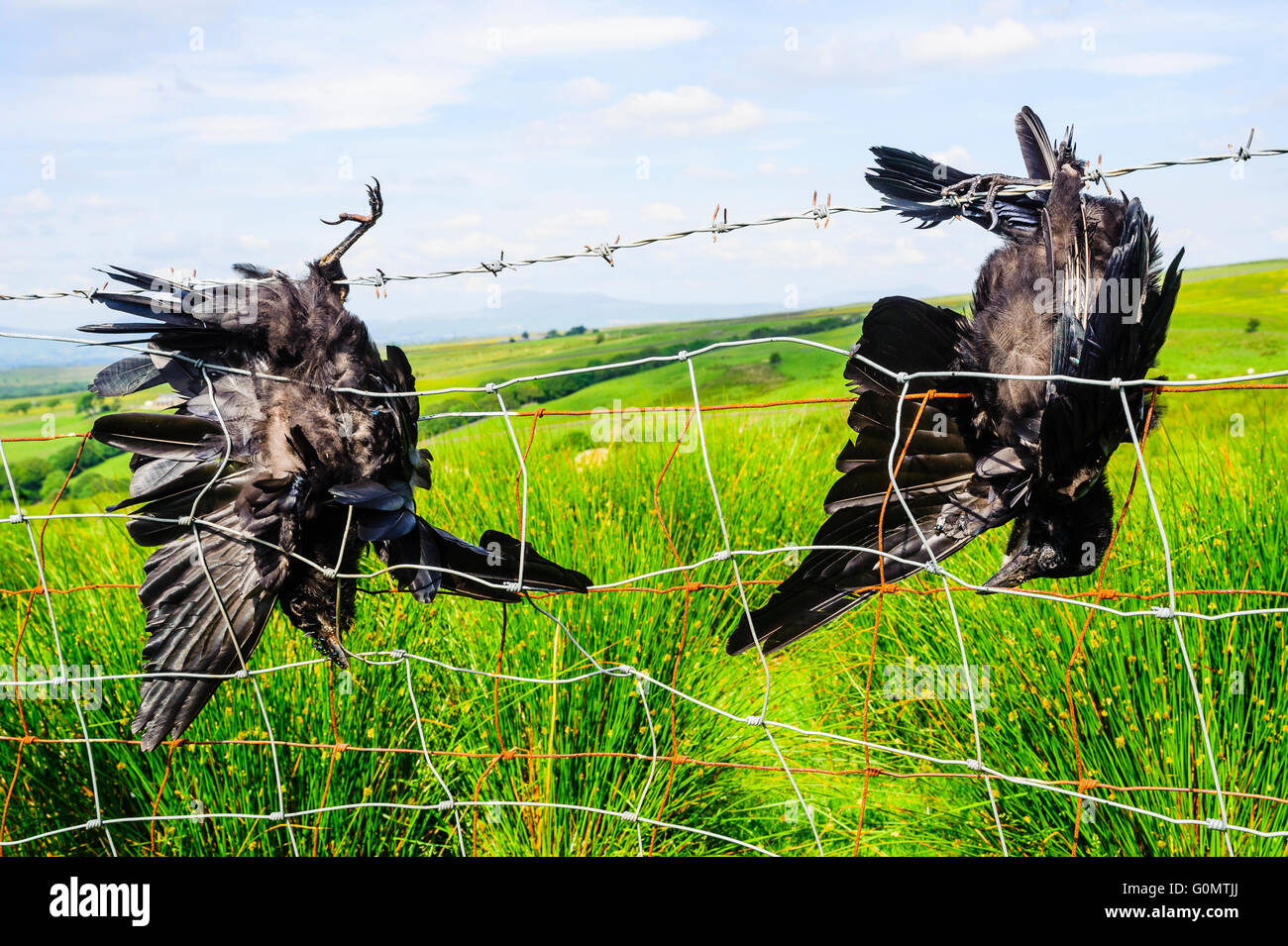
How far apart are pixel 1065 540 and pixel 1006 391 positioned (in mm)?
475

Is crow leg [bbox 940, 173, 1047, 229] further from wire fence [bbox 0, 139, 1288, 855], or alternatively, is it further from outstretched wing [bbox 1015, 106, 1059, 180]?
wire fence [bbox 0, 139, 1288, 855]

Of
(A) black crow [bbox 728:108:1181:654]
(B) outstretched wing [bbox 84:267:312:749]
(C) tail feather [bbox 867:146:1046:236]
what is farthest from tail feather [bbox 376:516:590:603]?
(C) tail feather [bbox 867:146:1046:236]

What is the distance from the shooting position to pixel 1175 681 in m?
2.68

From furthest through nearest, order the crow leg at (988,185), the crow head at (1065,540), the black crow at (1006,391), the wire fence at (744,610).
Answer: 1. the crow head at (1065,540)
2. the crow leg at (988,185)
3. the black crow at (1006,391)
4. the wire fence at (744,610)

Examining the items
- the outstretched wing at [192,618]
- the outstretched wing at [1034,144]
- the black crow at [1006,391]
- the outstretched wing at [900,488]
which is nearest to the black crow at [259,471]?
the outstretched wing at [192,618]

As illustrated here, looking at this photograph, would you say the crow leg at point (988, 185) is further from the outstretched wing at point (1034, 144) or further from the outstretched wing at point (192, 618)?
the outstretched wing at point (192, 618)

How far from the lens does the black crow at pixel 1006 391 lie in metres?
2.28

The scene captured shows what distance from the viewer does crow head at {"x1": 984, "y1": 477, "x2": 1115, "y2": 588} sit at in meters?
2.62

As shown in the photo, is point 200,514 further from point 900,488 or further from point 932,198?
point 932,198

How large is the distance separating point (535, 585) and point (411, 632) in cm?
128

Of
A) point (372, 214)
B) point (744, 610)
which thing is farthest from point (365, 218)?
point (744, 610)

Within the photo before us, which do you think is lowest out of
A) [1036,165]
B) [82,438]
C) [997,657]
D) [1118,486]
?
[997,657]
